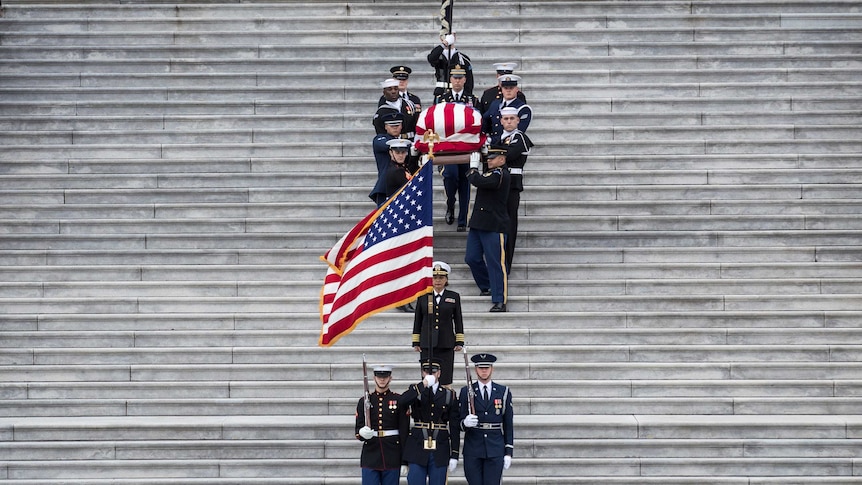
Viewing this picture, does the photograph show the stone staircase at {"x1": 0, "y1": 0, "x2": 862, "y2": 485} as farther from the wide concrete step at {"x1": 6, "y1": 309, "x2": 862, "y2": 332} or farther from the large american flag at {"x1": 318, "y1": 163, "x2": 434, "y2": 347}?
the large american flag at {"x1": 318, "y1": 163, "x2": 434, "y2": 347}

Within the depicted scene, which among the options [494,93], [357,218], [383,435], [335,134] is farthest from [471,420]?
[335,134]

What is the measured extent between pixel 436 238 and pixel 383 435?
185 inches

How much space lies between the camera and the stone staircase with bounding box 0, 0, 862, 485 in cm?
1533

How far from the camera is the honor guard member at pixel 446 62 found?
61.2ft

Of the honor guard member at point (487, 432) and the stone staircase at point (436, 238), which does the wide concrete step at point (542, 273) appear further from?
the honor guard member at point (487, 432)

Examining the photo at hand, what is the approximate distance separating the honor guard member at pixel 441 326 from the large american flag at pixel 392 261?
5.45 ft

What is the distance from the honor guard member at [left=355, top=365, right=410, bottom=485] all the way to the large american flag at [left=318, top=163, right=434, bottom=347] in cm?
114

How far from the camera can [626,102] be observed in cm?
2034

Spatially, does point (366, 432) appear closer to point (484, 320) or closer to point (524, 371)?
point (524, 371)

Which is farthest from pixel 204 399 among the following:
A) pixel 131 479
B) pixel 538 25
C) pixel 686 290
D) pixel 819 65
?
pixel 819 65

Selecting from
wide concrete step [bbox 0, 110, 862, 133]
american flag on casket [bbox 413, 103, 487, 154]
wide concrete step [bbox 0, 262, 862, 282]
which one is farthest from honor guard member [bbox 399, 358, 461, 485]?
wide concrete step [bbox 0, 110, 862, 133]

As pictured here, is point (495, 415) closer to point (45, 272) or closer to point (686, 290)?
point (686, 290)

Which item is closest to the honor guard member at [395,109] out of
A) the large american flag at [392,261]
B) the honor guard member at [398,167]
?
the honor guard member at [398,167]

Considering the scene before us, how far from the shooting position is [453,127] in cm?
1728
